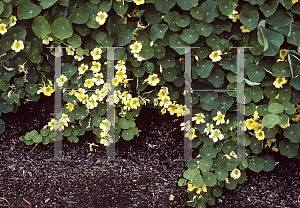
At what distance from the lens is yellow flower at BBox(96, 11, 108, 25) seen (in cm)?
244

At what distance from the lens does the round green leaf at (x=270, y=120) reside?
7.62 feet

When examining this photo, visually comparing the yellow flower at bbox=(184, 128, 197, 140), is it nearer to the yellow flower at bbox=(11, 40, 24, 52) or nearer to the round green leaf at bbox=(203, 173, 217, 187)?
the round green leaf at bbox=(203, 173, 217, 187)

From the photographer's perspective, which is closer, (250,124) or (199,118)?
(250,124)

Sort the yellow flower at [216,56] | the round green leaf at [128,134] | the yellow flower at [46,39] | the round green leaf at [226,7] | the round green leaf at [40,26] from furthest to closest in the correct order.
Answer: the round green leaf at [128,134] → the yellow flower at [46,39] → the round green leaf at [40,26] → the yellow flower at [216,56] → the round green leaf at [226,7]

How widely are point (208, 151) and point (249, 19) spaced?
1.16 meters

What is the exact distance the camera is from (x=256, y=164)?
253 cm

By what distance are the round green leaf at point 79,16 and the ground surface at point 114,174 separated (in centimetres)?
101

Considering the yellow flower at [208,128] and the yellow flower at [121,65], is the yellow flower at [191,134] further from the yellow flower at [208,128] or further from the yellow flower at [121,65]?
the yellow flower at [121,65]

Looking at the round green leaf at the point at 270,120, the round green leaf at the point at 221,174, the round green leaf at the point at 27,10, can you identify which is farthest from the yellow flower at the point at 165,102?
the round green leaf at the point at 27,10

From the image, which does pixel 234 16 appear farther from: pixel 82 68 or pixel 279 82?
pixel 82 68

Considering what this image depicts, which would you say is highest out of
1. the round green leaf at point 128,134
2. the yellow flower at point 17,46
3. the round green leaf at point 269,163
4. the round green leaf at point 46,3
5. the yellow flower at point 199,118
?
the round green leaf at point 46,3

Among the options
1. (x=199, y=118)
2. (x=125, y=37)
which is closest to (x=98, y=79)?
(x=125, y=37)

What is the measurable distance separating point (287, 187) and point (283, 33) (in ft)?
4.40

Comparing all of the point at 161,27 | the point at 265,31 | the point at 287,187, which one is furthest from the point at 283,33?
the point at 287,187
